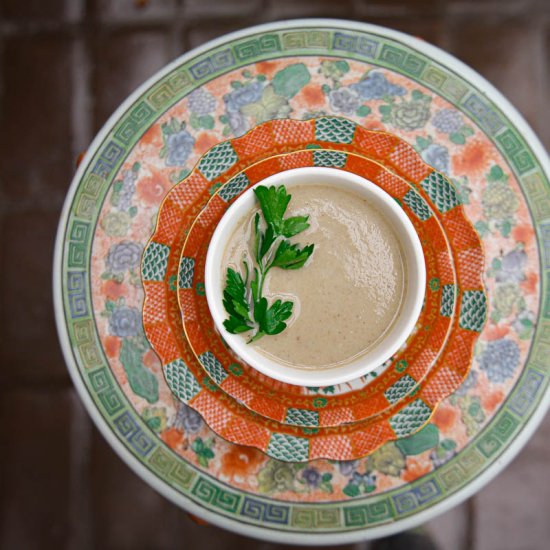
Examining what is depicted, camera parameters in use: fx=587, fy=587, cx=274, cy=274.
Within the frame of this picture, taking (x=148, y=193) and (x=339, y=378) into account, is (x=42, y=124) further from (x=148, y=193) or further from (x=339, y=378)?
(x=339, y=378)

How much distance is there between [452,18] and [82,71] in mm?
1064

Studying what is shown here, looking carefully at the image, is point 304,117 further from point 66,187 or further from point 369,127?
point 66,187

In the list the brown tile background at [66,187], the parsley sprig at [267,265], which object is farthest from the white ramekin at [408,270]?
the brown tile background at [66,187]

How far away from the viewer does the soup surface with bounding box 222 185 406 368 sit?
1131 millimetres

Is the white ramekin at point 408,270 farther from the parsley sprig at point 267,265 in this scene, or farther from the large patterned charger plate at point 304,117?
the large patterned charger plate at point 304,117

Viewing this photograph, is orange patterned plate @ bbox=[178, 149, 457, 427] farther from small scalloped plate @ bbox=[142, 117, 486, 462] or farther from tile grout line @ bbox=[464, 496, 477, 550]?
tile grout line @ bbox=[464, 496, 477, 550]

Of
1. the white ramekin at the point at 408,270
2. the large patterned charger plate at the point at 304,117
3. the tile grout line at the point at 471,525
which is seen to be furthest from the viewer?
the tile grout line at the point at 471,525

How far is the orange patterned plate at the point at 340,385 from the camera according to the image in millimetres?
1119

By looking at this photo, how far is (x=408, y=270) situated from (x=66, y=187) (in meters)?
1.08

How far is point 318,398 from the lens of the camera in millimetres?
1143

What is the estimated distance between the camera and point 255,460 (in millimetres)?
1190

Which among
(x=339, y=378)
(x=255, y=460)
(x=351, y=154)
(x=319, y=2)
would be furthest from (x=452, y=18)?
(x=255, y=460)

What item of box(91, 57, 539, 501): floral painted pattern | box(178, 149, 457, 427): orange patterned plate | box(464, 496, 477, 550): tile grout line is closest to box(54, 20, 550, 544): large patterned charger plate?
box(91, 57, 539, 501): floral painted pattern

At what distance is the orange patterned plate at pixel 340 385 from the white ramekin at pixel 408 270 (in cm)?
4
